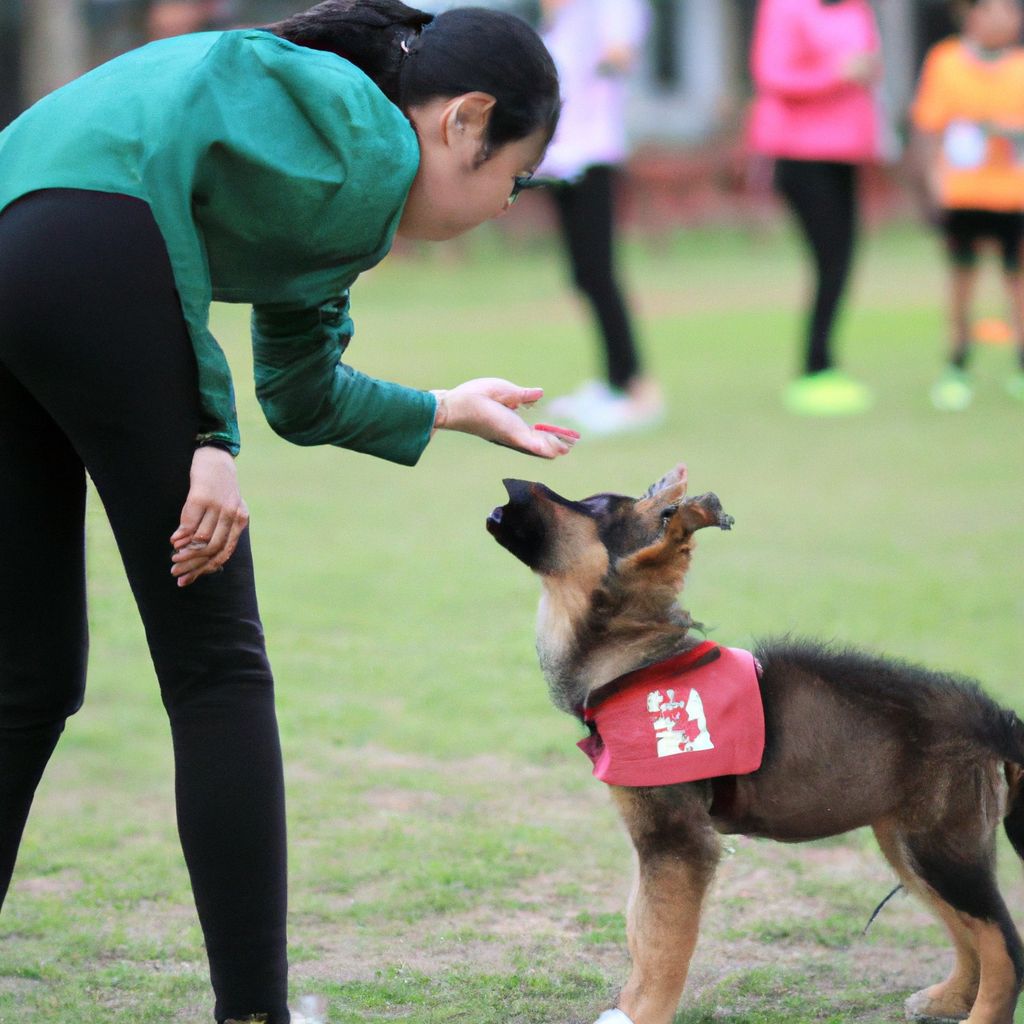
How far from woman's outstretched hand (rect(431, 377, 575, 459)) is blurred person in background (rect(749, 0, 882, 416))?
702 cm

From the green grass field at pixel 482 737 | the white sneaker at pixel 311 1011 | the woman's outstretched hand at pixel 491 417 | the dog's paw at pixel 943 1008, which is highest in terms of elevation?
the woman's outstretched hand at pixel 491 417

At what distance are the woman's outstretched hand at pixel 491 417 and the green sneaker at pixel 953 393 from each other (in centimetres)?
784

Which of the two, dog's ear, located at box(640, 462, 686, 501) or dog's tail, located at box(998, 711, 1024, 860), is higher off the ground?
dog's ear, located at box(640, 462, 686, 501)

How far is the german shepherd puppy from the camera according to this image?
124 inches

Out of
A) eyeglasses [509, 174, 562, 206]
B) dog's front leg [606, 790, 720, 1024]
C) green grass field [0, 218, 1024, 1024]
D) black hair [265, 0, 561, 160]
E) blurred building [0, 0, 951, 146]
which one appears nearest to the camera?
black hair [265, 0, 561, 160]

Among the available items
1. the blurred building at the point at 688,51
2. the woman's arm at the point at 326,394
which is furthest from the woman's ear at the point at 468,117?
the blurred building at the point at 688,51

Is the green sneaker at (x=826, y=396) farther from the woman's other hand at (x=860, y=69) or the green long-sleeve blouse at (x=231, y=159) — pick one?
the green long-sleeve blouse at (x=231, y=159)

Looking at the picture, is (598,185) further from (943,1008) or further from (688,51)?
(688,51)

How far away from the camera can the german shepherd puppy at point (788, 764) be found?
3.15 m

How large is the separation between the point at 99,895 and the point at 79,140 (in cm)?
207

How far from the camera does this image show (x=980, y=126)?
1055 centimetres

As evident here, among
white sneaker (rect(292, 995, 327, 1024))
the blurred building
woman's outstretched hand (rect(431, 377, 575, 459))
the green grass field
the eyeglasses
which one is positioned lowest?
the blurred building

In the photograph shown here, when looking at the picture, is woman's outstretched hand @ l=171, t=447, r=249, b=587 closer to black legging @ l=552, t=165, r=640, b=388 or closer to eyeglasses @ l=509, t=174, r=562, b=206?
eyeglasses @ l=509, t=174, r=562, b=206

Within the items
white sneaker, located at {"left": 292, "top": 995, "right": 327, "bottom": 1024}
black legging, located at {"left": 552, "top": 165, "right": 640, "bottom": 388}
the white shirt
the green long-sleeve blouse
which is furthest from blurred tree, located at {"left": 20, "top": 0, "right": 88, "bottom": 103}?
white sneaker, located at {"left": 292, "top": 995, "right": 327, "bottom": 1024}
